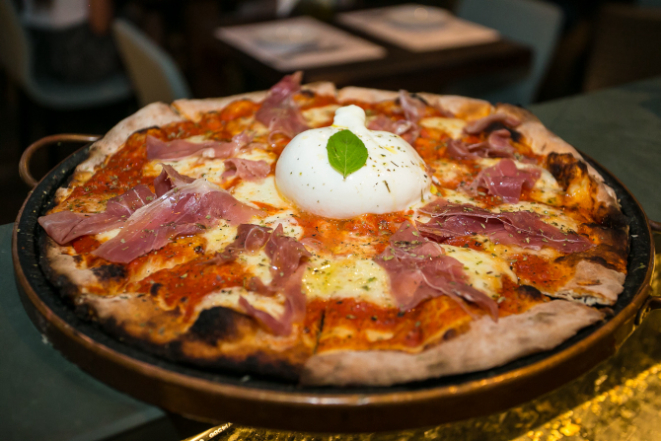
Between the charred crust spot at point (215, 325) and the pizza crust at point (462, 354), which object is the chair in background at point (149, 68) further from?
the pizza crust at point (462, 354)

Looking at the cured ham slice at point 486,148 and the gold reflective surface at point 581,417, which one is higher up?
the cured ham slice at point 486,148

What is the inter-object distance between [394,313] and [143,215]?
33.4 inches

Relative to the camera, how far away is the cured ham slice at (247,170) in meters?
1.97

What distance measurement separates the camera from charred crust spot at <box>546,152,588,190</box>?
200 cm

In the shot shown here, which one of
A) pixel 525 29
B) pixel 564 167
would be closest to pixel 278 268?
pixel 564 167

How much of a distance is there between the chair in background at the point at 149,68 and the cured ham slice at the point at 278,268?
6.24 ft

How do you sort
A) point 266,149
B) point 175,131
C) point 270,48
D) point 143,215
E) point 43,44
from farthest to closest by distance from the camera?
point 43,44
point 270,48
point 175,131
point 266,149
point 143,215

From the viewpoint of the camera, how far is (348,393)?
1151 mm

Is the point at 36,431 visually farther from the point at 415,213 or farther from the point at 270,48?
the point at 270,48

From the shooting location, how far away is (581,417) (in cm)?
161

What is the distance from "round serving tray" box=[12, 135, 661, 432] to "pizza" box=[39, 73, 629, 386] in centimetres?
4

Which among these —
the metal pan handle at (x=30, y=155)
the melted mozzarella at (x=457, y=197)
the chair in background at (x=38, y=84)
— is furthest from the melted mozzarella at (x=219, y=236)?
the chair in background at (x=38, y=84)

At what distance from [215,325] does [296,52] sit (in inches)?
119

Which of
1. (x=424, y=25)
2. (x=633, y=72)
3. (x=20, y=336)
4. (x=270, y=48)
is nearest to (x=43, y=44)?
(x=270, y=48)
